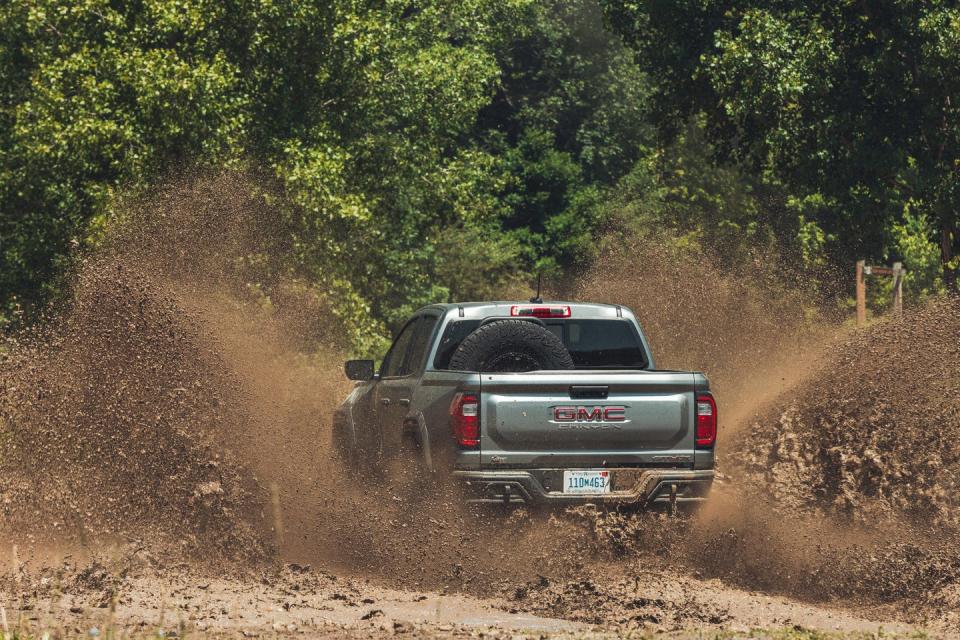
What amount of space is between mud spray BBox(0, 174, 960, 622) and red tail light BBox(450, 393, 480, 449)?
47 cm

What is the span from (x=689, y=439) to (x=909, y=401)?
2.41m

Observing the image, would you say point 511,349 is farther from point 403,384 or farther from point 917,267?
point 917,267

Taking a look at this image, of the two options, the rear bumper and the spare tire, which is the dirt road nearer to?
Result: the rear bumper

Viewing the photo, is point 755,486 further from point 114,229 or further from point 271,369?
point 114,229

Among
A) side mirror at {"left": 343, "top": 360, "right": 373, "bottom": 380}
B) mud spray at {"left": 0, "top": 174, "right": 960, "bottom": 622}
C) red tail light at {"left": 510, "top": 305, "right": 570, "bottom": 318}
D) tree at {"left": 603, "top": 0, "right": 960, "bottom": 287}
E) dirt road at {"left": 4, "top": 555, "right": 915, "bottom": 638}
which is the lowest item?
dirt road at {"left": 4, "top": 555, "right": 915, "bottom": 638}

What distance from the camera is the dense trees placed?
22.3 meters

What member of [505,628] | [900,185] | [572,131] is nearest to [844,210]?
[900,185]

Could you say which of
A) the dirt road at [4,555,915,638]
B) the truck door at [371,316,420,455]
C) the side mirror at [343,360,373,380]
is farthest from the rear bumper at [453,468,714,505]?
the side mirror at [343,360,373,380]

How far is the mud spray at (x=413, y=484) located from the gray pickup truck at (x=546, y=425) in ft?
0.69

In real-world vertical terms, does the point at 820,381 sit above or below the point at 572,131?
below

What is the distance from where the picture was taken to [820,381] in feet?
39.5

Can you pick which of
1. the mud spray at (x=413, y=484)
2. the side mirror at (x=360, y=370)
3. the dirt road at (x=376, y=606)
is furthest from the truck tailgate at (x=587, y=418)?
the side mirror at (x=360, y=370)

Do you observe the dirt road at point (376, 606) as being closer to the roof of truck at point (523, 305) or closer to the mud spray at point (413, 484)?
the mud spray at point (413, 484)

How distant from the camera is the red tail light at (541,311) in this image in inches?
422
